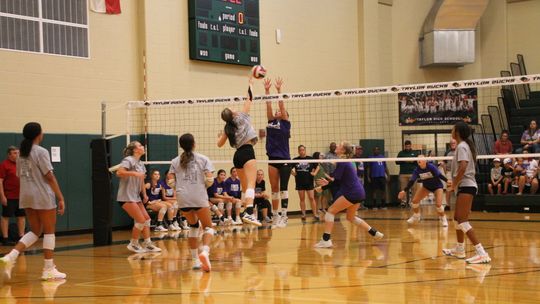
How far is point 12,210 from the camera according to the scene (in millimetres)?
13789

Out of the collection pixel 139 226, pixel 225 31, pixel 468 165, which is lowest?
pixel 139 226

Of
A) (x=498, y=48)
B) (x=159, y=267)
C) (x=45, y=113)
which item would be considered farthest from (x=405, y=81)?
(x=159, y=267)

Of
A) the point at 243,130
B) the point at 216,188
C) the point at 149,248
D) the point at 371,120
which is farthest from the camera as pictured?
the point at 371,120

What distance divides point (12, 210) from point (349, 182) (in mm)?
6575

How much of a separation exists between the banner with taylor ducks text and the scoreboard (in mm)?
6482

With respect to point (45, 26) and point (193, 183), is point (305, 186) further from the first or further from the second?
point (193, 183)

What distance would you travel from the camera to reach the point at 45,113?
15.5 meters

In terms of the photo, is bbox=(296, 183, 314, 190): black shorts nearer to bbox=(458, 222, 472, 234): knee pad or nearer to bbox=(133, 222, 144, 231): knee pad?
bbox=(133, 222, 144, 231): knee pad

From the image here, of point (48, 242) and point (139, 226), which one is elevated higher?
point (48, 242)

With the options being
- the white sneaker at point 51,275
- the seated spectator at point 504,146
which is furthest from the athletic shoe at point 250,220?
the seated spectator at point 504,146

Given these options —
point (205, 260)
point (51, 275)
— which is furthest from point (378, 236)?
point (51, 275)

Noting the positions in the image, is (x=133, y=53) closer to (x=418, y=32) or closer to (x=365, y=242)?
(x=365, y=242)

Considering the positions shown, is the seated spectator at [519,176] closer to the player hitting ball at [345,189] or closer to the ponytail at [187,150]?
the player hitting ball at [345,189]

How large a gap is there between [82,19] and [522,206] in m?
12.1
